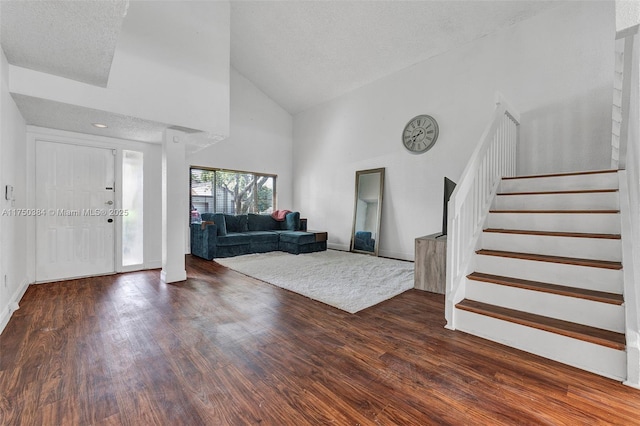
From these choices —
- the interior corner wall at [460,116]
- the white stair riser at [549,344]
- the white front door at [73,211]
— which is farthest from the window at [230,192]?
the white stair riser at [549,344]

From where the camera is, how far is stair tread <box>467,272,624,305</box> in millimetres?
1816

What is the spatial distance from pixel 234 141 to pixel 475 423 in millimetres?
6440

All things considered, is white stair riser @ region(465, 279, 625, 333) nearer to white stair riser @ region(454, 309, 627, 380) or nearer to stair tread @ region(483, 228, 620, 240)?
white stair riser @ region(454, 309, 627, 380)

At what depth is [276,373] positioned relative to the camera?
5.48ft

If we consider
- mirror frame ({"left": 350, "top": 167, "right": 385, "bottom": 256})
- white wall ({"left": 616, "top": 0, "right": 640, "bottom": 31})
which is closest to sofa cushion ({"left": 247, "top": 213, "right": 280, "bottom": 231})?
mirror frame ({"left": 350, "top": 167, "right": 385, "bottom": 256})

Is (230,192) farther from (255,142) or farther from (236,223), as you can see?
(255,142)

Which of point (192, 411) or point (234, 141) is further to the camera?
point (234, 141)

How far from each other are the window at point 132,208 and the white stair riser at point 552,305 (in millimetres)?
4431

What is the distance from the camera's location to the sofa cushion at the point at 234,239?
5.21 meters

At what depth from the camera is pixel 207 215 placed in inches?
212

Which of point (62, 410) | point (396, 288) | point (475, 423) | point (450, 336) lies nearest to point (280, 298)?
point (396, 288)

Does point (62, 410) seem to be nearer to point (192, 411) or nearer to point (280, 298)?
point (192, 411)

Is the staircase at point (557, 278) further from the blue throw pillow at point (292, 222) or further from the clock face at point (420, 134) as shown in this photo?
the blue throw pillow at point (292, 222)

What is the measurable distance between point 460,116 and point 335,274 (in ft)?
10.6
